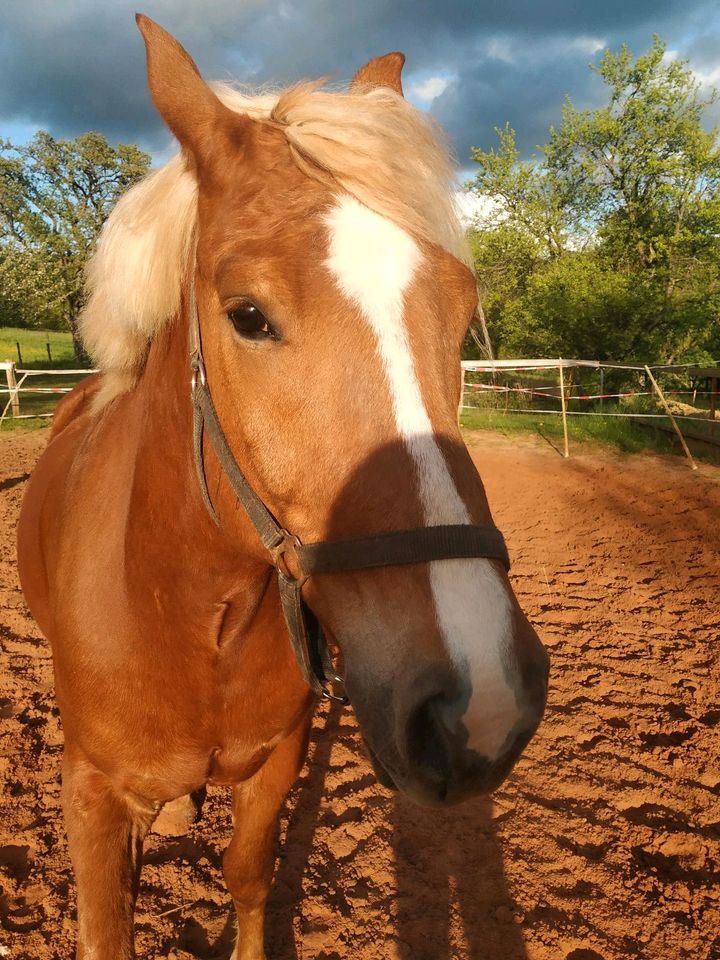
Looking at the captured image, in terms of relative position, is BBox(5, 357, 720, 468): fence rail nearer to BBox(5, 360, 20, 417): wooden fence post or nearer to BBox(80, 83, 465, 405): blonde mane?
BBox(5, 360, 20, 417): wooden fence post

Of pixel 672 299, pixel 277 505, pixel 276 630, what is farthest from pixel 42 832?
pixel 672 299

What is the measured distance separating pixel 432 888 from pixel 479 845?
1.16 ft

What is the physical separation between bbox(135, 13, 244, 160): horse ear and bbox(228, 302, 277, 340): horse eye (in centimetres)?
45

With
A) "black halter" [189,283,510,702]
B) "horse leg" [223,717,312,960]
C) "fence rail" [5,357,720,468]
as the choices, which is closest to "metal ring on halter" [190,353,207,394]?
"black halter" [189,283,510,702]

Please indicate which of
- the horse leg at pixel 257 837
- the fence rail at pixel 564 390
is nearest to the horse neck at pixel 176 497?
the horse leg at pixel 257 837

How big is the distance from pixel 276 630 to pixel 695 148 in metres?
24.1

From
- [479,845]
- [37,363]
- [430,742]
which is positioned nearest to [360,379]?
[430,742]

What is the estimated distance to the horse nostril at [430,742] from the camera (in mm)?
958

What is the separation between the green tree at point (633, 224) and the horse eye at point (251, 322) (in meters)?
20.3

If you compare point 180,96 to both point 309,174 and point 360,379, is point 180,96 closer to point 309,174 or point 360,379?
point 309,174

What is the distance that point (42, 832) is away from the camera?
2760 millimetres

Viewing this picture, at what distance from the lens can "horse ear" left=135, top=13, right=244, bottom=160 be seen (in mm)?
1336

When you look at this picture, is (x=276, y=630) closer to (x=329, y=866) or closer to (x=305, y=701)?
(x=305, y=701)

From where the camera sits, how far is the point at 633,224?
21141mm
